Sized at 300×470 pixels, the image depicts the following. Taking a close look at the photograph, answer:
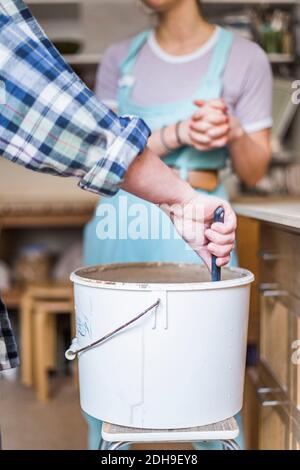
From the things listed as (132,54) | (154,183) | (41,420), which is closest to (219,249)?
(154,183)

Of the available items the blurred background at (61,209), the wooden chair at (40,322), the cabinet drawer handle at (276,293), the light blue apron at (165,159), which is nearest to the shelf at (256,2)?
the blurred background at (61,209)

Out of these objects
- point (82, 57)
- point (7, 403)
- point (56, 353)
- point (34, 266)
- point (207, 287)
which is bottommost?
point (7, 403)

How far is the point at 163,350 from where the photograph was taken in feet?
2.52

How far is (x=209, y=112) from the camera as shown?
1.00 metres

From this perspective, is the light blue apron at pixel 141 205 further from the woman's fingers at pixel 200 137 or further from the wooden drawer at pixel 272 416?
the wooden drawer at pixel 272 416

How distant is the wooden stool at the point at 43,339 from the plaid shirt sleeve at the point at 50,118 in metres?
1.52

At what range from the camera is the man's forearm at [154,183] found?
2.26 feet

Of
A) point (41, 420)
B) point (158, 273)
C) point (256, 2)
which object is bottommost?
point (41, 420)

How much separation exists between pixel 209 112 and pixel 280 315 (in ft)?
1.36

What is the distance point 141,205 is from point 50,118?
1.15 feet

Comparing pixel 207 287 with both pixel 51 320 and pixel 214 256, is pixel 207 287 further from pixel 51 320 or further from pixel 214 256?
pixel 51 320

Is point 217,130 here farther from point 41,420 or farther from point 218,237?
point 41,420

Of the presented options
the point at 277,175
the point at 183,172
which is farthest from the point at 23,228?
the point at 183,172

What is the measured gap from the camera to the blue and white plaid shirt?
633 mm
